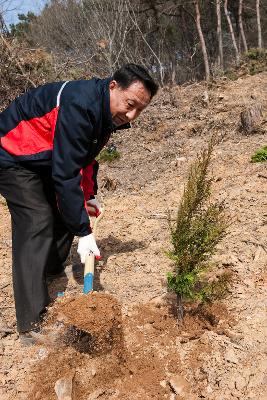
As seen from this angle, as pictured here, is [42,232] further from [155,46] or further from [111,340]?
[155,46]

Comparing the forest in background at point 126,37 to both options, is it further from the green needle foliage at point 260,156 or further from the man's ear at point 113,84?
the man's ear at point 113,84

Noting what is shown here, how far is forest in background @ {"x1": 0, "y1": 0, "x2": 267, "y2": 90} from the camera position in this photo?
10345mm

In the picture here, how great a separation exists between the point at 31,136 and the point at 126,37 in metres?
16.0

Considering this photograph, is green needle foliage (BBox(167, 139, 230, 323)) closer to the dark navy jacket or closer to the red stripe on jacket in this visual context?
the dark navy jacket

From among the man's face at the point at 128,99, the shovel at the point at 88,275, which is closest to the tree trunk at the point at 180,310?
the shovel at the point at 88,275

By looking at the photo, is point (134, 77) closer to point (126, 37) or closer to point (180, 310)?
point (180, 310)

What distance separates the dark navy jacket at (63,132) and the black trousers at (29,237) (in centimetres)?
13

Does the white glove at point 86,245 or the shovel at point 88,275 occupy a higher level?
→ the white glove at point 86,245

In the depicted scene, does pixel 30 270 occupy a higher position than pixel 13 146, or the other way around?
pixel 13 146

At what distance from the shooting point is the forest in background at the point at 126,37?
33.9 ft

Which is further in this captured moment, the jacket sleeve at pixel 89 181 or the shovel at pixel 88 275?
the jacket sleeve at pixel 89 181

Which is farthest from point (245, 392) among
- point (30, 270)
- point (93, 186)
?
point (93, 186)

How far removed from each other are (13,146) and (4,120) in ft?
0.73

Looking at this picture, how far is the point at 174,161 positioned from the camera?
630 cm
